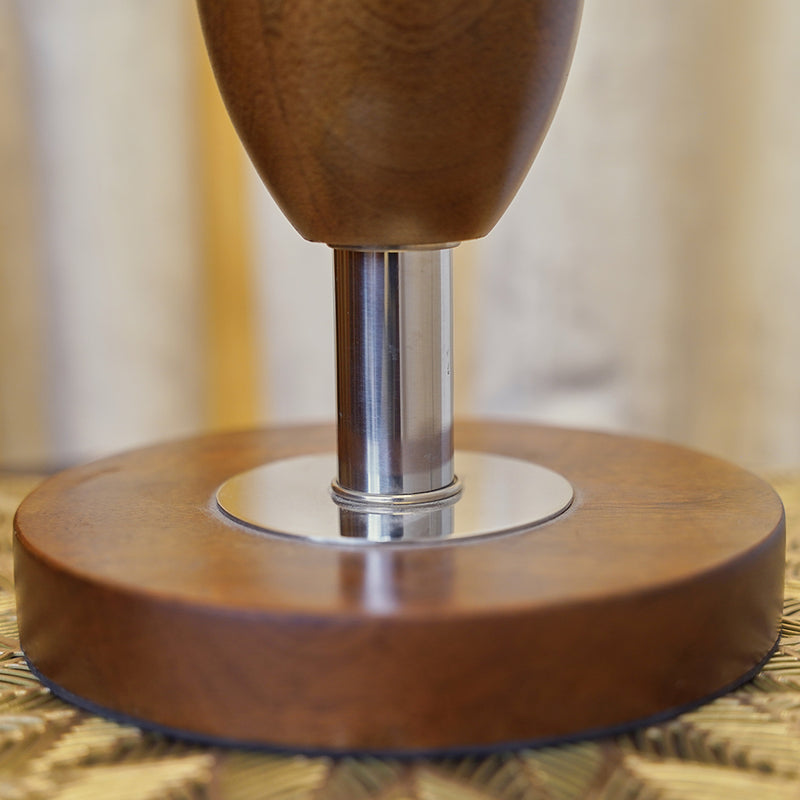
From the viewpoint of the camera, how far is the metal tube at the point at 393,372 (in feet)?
2.04

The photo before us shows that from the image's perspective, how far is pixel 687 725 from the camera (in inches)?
19.8

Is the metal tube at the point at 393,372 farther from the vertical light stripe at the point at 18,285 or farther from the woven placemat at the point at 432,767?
the vertical light stripe at the point at 18,285

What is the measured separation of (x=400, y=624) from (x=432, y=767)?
0.20ft

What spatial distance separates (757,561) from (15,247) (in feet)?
2.88

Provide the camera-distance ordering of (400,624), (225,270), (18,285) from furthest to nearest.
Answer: (225,270) → (18,285) → (400,624)

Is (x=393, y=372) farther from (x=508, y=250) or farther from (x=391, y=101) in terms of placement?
(x=508, y=250)

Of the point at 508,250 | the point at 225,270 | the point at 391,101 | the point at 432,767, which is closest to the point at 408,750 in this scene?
the point at 432,767

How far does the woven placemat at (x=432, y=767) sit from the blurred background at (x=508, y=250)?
73cm

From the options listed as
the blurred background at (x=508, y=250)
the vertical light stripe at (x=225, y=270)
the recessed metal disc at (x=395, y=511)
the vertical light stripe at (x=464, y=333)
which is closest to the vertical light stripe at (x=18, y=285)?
the blurred background at (x=508, y=250)

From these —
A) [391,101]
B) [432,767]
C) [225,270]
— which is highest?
[391,101]

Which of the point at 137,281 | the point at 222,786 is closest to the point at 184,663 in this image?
the point at 222,786

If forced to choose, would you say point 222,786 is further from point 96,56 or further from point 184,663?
point 96,56

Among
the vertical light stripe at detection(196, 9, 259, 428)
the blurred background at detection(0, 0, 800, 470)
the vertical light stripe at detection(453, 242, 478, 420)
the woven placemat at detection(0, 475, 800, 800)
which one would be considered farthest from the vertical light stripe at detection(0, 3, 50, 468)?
the woven placemat at detection(0, 475, 800, 800)

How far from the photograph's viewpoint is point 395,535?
0.57 metres
